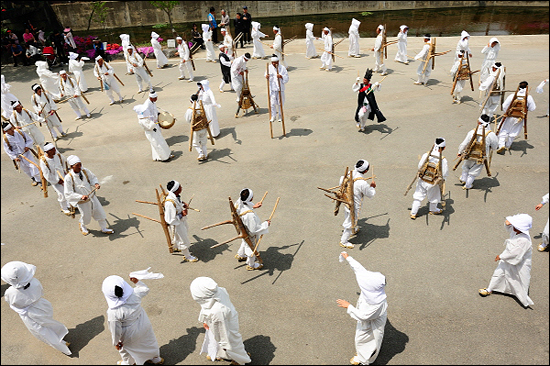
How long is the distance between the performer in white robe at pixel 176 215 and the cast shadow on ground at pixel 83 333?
5.49ft

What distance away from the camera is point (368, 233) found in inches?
292

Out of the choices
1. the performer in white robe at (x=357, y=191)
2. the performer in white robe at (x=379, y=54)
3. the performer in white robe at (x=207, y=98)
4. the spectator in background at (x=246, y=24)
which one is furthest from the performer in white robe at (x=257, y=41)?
the performer in white robe at (x=357, y=191)

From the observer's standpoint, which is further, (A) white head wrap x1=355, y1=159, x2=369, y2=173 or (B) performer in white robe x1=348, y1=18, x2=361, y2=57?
(B) performer in white robe x1=348, y1=18, x2=361, y2=57

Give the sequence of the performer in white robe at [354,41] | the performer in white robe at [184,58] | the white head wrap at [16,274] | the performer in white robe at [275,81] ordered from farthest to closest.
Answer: the performer in white robe at [354,41] → the performer in white robe at [184,58] → the performer in white robe at [275,81] → the white head wrap at [16,274]

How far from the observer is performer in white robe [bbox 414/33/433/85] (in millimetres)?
12999

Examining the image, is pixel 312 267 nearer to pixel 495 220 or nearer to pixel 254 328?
pixel 254 328

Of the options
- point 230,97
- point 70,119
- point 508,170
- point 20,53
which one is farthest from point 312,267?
point 20,53

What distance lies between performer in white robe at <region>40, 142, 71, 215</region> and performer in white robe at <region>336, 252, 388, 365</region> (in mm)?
6546

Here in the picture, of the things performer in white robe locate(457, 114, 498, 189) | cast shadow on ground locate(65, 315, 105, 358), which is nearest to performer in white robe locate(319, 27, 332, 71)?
performer in white robe locate(457, 114, 498, 189)

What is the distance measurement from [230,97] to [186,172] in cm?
532

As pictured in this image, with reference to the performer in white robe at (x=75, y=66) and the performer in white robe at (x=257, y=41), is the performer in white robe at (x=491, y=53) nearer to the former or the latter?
the performer in white robe at (x=257, y=41)

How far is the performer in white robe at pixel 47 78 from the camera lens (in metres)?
14.2

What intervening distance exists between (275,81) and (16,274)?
8145 millimetres

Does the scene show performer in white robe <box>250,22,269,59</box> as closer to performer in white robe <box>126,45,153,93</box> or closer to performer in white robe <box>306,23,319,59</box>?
performer in white robe <box>306,23,319,59</box>
